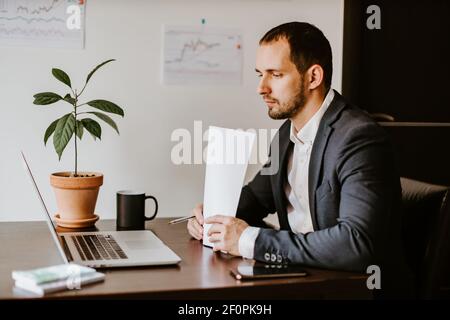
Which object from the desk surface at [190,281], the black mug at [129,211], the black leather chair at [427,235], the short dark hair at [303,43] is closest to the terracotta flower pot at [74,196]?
the black mug at [129,211]

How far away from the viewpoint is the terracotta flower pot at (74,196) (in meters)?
1.72

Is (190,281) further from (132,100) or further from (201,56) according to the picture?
(201,56)

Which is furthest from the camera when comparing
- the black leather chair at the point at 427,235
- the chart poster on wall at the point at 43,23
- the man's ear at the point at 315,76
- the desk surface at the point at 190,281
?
the chart poster on wall at the point at 43,23

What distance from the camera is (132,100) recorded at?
232 centimetres

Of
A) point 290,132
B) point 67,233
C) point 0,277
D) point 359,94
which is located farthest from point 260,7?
point 0,277

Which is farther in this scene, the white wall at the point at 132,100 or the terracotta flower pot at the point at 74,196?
the white wall at the point at 132,100

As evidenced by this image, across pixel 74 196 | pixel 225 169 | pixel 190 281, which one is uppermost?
pixel 225 169

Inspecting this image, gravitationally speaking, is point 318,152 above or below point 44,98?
below

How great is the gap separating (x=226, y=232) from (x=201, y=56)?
111 cm

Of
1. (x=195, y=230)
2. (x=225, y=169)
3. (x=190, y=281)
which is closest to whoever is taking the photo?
(x=190, y=281)

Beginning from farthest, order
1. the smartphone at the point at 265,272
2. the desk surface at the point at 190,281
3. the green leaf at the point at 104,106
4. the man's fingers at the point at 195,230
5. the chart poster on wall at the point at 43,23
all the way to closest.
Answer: the chart poster on wall at the point at 43,23, the green leaf at the point at 104,106, the man's fingers at the point at 195,230, the smartphone at the point at 265,272, the desk surface at the point at 190,281

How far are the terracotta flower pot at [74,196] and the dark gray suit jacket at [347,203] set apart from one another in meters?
0.57

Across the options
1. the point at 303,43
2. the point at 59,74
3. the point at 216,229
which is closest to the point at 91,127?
the point at 59,74

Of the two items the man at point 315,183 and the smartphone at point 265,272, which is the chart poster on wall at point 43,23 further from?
the smartphone at point 265,272
